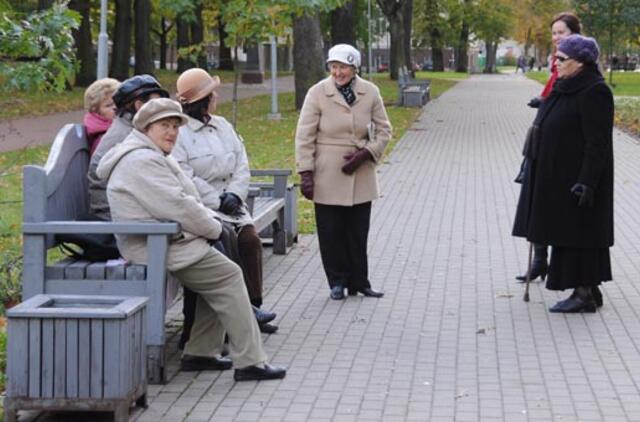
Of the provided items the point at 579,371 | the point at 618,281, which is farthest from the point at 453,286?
the point at 579,371

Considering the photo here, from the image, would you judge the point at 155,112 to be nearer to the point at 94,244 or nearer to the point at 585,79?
the point at 94,244

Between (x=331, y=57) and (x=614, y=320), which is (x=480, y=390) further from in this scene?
(x=331, y=57)

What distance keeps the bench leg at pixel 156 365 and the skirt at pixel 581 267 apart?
3.07 m

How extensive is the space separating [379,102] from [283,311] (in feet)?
5.34

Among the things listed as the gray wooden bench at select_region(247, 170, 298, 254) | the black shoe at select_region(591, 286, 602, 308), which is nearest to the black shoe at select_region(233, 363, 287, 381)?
the black shoe at select_region(591, 286, 602, 308)

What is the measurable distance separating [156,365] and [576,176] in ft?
10.9

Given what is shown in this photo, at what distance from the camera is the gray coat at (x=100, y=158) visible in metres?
7.33

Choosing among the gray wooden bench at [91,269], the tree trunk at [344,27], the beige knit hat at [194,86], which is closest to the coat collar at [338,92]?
the beige knit hat at [194,86]

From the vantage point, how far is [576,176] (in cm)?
862

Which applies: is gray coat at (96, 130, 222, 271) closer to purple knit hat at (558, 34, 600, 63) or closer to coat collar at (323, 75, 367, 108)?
coat collar at (323, 75, 367, 108)

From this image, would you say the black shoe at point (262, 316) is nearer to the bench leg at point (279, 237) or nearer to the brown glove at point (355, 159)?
the brown glove at point (355, 159)

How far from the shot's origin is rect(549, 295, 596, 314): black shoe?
8.77 meters

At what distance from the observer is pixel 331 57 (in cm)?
885

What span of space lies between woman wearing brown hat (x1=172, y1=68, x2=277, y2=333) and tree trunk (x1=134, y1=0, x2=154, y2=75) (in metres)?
32.2
